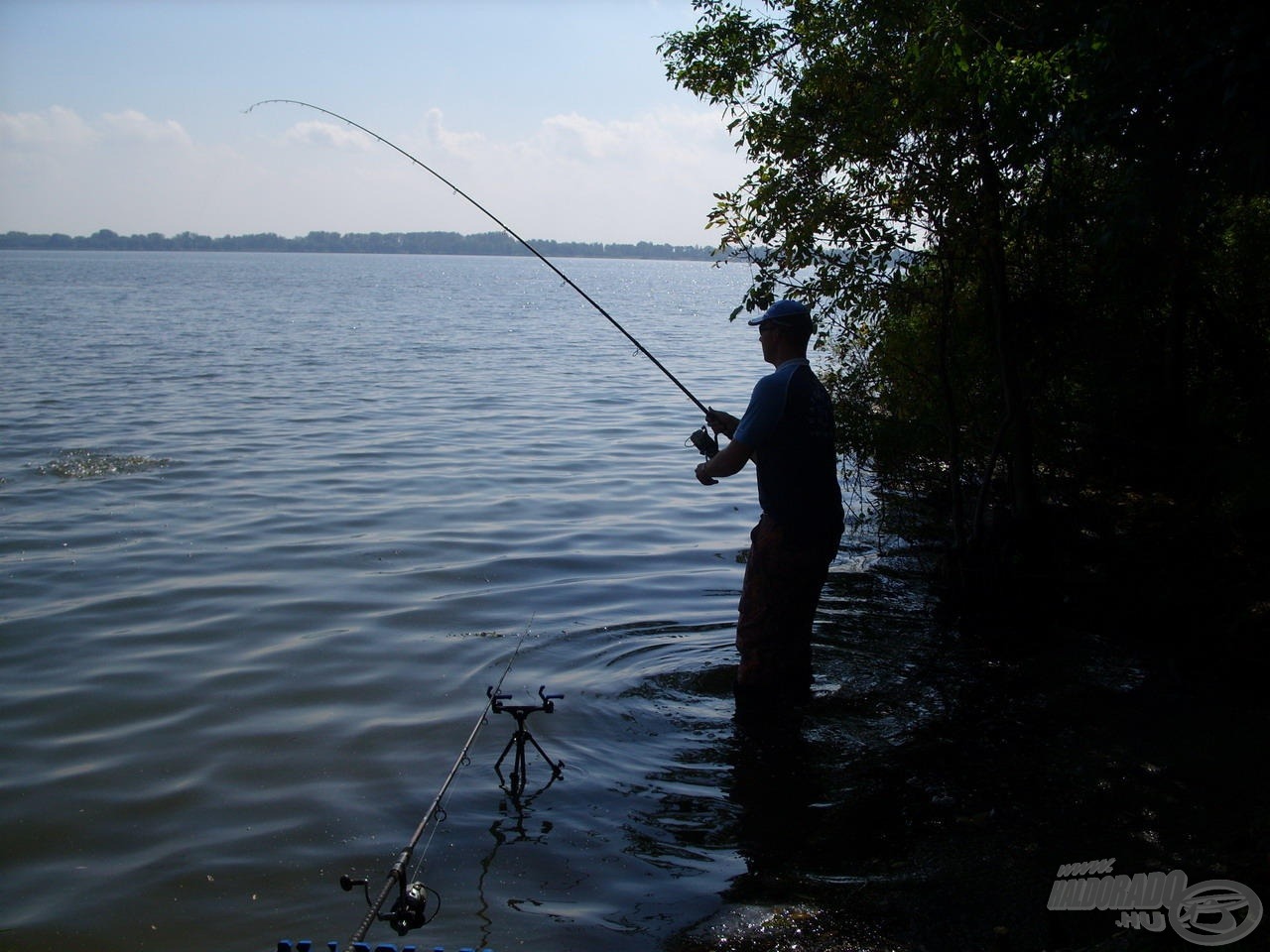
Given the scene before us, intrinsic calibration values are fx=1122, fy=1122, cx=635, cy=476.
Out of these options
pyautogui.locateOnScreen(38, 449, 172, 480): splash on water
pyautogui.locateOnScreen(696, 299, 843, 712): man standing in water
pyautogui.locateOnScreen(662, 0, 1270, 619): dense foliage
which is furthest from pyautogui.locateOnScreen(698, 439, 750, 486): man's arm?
pyautogui.locateOnScreen(38, 449, 172, 480): splash on water

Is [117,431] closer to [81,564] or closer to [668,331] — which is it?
[81,564]

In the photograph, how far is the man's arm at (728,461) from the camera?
16.8 feet

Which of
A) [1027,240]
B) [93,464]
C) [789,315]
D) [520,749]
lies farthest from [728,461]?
[93,464]

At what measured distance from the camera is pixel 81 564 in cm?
918

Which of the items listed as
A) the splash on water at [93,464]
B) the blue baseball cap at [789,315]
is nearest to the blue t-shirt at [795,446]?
the blue baseball cap at [789,315]

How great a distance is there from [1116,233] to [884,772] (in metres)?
3.10

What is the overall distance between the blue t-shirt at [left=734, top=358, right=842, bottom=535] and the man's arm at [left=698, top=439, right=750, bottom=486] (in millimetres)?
41

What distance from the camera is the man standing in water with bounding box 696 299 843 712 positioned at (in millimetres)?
5145

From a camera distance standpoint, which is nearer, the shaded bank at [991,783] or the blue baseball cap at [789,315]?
the shaded bank at [991,783]

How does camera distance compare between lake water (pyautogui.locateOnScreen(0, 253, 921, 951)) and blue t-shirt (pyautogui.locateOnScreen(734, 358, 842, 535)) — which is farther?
blue t-shirt (pyautogui.locateOnScreen(734, 358, 842, 535))

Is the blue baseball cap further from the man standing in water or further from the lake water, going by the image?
Answer: the lake water

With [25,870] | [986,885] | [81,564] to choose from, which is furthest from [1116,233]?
[81,564]

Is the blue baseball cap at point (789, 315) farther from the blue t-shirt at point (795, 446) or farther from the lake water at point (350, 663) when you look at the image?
the lake water at point (350, 663)

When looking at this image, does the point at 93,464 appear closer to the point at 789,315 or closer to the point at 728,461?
the point at 728,461
